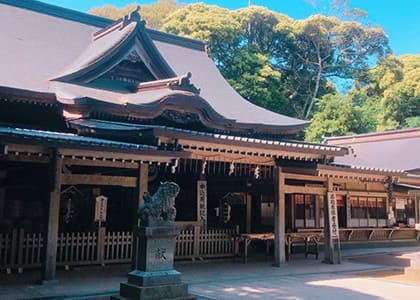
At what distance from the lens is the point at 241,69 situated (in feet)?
103

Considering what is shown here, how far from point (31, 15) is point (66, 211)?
6.99 metres

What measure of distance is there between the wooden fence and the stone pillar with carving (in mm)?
2704

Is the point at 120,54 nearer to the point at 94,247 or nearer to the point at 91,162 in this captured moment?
the point at 91,162

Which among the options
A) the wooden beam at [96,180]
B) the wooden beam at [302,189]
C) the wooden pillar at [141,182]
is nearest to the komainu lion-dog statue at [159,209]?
the wooden pillar at [141,182]

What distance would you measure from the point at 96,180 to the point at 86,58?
5.35 m

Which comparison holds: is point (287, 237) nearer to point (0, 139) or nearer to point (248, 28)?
point (0, 139)

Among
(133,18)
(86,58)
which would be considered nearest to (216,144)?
(86,58)

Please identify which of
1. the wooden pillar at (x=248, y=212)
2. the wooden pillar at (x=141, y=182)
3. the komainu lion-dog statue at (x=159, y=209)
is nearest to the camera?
the komainu lion-dog statue at (x=159, y=209)

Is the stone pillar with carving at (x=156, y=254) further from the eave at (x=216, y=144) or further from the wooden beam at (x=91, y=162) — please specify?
the eave at (x=216, y=144)

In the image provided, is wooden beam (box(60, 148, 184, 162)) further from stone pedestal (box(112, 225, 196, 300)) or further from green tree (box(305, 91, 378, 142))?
green tree (box(305, 91, 378, 142))

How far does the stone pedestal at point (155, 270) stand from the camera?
6551 millimetres

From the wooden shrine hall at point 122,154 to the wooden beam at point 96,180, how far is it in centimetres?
2

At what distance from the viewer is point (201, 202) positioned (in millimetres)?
13469

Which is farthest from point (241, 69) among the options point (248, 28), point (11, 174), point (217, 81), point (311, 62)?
point (11, 174)
